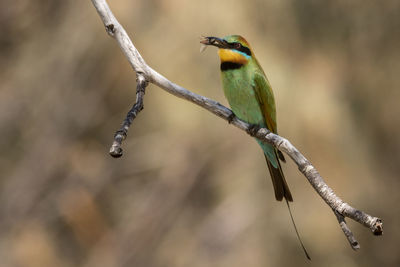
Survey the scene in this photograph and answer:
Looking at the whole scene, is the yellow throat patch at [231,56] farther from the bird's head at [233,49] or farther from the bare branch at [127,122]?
the bare branch at [127,122]

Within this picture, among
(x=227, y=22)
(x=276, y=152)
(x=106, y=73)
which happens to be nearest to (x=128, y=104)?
(x=106, y=73)

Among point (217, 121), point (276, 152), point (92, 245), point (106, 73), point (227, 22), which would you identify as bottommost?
point (92, 245)

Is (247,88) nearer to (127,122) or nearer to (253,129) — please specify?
(253,129)

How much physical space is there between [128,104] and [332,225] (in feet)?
6.68

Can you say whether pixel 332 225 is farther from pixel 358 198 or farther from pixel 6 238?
pixel 6 238

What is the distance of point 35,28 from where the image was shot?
5523 mm

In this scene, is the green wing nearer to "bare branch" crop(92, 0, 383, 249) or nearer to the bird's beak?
the bird's beak

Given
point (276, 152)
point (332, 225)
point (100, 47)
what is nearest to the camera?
point (276, 152)

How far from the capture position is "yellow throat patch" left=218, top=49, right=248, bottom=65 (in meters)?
2.37

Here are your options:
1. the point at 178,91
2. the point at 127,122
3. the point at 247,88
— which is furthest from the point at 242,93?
the point at 127,122

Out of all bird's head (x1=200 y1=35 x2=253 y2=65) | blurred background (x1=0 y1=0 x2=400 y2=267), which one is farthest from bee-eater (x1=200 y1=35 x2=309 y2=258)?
blurred background (x1=0 y1=0 x2=400 y2=267)

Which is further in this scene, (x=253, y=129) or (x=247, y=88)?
(x=247, y=88)

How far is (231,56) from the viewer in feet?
7.83

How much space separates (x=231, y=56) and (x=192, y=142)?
2604 mm
